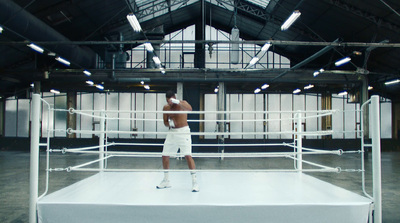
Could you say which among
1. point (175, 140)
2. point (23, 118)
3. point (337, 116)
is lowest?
point (175, 140)

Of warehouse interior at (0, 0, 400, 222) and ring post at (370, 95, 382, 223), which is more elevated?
warehouse interior at (0, 0, 400, 222)

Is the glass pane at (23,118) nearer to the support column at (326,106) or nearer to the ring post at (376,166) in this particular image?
the support column at (326,106)

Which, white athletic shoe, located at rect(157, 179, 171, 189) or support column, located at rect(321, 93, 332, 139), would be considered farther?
support column, located at rect(321, 93, 332, 139)

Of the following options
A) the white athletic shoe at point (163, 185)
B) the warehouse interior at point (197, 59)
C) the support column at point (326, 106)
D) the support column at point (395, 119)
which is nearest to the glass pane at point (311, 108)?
the warehouse interior at point (197, 59)

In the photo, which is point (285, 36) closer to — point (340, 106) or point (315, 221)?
point (340, 106)

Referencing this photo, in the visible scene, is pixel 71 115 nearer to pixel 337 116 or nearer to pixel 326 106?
pixel 326 106

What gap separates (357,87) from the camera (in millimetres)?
16625

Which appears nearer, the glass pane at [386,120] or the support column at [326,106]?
the support column at [326,106]

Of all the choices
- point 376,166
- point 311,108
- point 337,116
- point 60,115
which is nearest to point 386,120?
point 337,116

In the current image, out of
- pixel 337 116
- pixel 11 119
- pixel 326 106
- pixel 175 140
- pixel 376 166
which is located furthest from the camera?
pixel 337 116

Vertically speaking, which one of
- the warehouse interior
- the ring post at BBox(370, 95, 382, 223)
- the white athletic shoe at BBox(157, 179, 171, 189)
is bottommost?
the white athletic shoe at BBox(157, 179, 171, 189)

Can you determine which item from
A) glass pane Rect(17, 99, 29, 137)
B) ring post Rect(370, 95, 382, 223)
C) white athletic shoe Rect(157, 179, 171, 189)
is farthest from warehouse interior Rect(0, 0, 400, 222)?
white athletic shoe Rect(157, 179, 171, 189)

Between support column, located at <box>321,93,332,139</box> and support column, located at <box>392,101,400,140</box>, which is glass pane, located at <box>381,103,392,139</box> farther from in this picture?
support column, located at <box>321,93,332,139</box>

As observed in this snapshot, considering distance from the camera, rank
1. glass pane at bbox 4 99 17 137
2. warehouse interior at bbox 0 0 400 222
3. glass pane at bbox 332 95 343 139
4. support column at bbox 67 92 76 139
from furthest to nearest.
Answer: glass pane at bbox 332 95 343 139
glass pane at bbox 4 99 17 137
support column at bbox 67 92 76 139
warehouse interior at bbox 0 0 400 222
